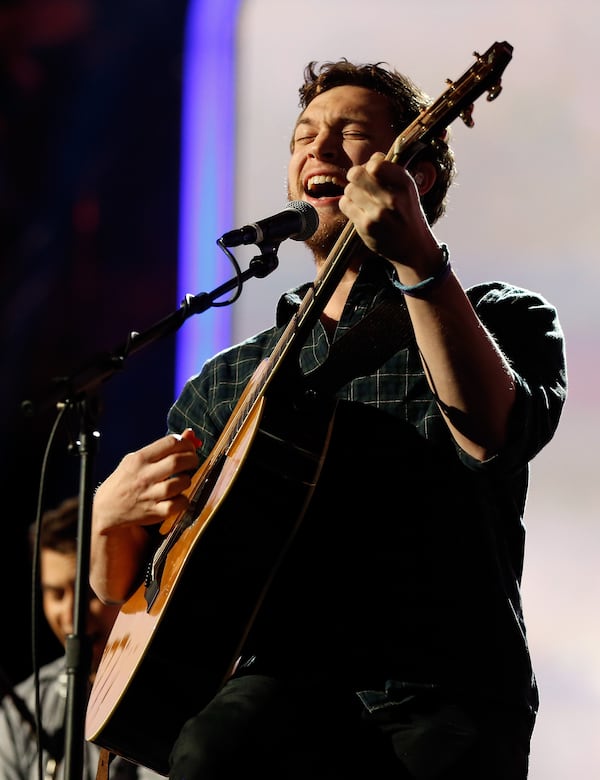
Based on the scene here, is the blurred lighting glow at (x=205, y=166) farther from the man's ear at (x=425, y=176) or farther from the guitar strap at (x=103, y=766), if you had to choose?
the guitar strap at (x=103, y=766)

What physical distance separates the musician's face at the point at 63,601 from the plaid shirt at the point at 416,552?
155 centimetres

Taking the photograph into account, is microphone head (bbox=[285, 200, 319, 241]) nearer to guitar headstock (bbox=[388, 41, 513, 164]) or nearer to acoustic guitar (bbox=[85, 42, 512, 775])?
acoustic guitar (bbox=[85, 42, 512, 775])


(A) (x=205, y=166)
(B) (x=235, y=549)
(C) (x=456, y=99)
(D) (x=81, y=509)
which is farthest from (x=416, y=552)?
(A) (x=205, y=166)

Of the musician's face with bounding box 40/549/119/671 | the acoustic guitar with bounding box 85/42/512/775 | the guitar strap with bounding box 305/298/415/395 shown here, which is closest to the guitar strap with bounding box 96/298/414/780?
the guitar strap with bounding box 305/298/415/395

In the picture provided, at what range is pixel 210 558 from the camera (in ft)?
5.27

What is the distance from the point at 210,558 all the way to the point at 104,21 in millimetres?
2446

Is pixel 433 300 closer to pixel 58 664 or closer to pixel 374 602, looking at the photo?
pixel 374 602

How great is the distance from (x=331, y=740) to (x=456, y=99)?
1111 millimetres

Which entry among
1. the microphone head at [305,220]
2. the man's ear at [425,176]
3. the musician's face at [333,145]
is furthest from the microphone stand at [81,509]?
the man's ear at [425,176]

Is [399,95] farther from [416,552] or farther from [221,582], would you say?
[221,582]

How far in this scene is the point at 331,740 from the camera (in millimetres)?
1533

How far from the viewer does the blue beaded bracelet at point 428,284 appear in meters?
1.56

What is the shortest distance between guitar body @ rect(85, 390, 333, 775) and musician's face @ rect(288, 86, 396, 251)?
65 cm

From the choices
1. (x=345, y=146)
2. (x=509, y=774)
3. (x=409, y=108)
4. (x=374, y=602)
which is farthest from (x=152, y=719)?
(x=409, y=108)
